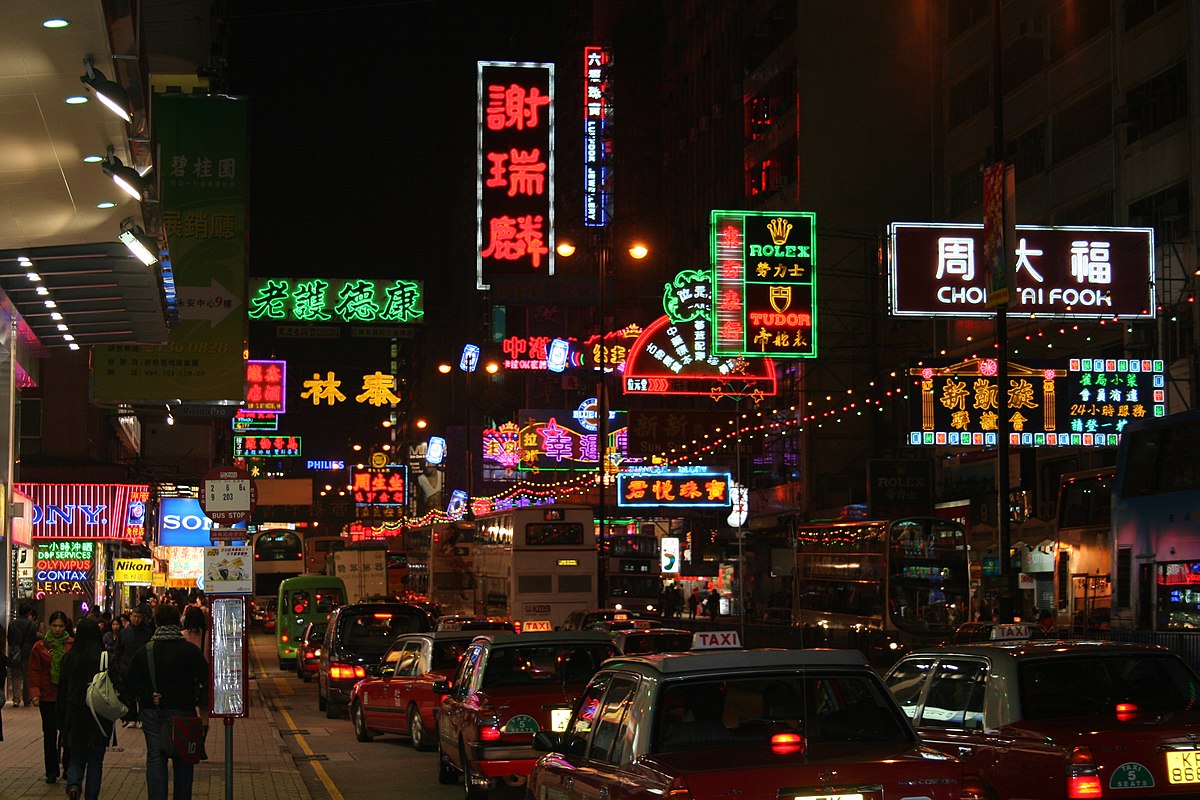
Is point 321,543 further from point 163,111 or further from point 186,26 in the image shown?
point 163,111

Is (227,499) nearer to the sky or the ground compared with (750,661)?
nearer to the sky

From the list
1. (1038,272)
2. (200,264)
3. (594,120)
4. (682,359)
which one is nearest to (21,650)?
(200,264)

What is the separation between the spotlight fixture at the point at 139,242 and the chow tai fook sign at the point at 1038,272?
18.5m

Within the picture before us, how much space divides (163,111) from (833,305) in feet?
103

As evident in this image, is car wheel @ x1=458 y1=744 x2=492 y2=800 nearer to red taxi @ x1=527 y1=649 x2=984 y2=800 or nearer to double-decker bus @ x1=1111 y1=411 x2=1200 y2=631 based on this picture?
red taxi @ x1=527 y1=649 x2=984 y2=800

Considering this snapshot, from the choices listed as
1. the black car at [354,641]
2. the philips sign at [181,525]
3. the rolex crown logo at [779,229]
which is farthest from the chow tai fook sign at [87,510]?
the rolex crown logo at [779,229]

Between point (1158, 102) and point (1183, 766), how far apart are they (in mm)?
29360

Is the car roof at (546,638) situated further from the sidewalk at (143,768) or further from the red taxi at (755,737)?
the red taxi at (755,737)

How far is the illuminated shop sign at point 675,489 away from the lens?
1955 inches

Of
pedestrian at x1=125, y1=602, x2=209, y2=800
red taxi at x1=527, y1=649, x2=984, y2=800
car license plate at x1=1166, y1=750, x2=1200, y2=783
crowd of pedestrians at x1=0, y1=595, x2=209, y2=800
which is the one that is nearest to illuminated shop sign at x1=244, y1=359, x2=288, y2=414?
crowd of pedestrians at x1=0, y1=595, x2=209, y2=800

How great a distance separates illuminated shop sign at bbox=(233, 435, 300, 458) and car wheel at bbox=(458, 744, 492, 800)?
6938 centimetres

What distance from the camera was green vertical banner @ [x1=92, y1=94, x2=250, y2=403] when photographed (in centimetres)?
2264

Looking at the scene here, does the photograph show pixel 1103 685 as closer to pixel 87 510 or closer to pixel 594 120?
pixel 87 510

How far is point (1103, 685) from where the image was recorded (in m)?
9.64
